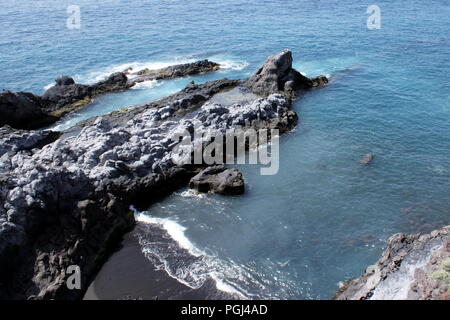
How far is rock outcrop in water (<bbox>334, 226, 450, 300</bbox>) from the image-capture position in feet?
80.4

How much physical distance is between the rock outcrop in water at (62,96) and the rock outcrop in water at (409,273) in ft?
178

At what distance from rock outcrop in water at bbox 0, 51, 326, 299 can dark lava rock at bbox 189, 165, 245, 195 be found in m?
2.41

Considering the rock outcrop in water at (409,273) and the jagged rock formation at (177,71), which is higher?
the jagged rock formation at (177,71)

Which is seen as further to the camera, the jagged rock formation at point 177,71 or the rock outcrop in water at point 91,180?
the jagged rock formation at point 177,71

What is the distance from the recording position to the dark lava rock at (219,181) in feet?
143

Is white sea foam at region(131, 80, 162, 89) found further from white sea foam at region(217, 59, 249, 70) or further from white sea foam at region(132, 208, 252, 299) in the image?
white sea foam at region(132, 208, 252, 299)

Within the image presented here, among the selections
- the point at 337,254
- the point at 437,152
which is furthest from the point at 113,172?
the point at 437,152

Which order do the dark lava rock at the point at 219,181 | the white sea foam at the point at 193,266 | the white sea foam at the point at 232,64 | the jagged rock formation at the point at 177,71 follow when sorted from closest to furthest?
the white sea foam at the point at 193,266
the dark lava rock at the point at 219,181
the jagged rock formation at the point at 177,71
the white sea foam at the point at 232,64

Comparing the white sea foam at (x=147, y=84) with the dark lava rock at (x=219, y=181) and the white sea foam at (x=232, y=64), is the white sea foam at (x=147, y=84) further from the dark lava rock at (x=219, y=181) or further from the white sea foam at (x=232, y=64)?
the dark lava rock at (x=219, y=181)

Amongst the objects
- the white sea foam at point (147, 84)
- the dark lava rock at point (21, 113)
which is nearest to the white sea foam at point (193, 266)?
the dark lava rock at point (21, 113)

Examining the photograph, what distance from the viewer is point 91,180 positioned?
42812 millimetres

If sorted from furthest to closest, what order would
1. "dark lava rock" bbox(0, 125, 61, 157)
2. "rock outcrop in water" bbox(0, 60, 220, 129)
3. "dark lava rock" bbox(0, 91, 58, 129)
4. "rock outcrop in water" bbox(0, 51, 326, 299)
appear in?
"rock outcrop in water" bbox(0, 60, 220, 129), "dark lava rock" bbox(0, 91, 58, 129), "dark lava rock" bbox(0, 125, 61, 157), "rock outcrop in water" bbox(0, 51, 326, 299)

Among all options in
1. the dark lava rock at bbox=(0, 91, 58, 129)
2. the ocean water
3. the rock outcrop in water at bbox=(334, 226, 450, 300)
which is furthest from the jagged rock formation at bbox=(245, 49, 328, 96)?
the rock outcrop in water at bbox=(334, 226, 450, 300)

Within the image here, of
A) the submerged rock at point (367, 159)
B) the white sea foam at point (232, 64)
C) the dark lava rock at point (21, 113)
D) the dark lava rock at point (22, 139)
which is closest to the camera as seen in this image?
the submerged rock at point (367, 159)
